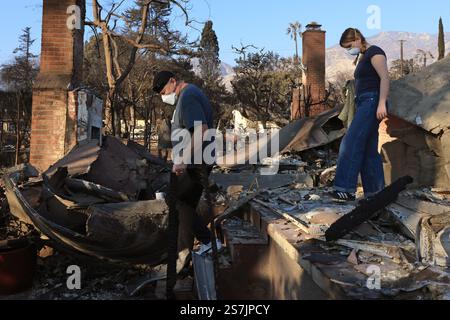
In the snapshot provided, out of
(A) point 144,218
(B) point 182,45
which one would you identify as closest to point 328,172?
(A) point 144,218

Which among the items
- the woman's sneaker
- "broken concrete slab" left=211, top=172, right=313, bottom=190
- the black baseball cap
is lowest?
the woman's sneaker

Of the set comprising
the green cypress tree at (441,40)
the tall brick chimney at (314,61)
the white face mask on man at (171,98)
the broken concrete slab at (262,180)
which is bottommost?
the broken concrete slab at (262,180)

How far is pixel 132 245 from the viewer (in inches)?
156

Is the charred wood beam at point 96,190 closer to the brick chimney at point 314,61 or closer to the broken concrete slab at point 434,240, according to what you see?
the broken concrete slab at point 434,240

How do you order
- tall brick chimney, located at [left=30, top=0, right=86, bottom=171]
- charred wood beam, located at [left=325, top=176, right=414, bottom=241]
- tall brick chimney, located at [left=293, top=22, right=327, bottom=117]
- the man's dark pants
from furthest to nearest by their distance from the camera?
tall brick chimney, located at [left=293, top=22, right=327, bottom=117] < tall brick chimney, located at [left=30, top=0, right=86, bottom=171] < the man's dark pants < charred wood beam, located at [left=325, top=176, right=414, bottom=241]

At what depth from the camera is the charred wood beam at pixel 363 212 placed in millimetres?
2705

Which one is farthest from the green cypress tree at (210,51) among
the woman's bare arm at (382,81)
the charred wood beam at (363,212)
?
the charred wood beam at (363,212)

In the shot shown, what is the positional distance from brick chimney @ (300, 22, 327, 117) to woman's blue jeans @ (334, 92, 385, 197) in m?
12.7

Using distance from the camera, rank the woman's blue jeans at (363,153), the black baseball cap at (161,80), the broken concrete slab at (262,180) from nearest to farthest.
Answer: the black baseball cap at (161,80) → the woman's blue jeans at (363,153) → the broken concrete slab at (262,180)

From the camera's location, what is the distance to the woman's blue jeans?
375 cm

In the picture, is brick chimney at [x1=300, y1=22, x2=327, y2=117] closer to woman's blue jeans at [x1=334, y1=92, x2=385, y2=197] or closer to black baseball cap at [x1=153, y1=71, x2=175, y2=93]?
woman's blue jeans at [x1=334, y1=92, x2=385, y2=197]

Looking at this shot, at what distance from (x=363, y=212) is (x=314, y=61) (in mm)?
14525

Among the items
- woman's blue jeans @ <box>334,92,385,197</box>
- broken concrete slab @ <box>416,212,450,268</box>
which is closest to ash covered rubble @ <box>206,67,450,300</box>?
broken concrete slab @ <box>416,212,450,268</box>

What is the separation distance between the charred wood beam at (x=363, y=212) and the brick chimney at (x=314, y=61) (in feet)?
44.3
